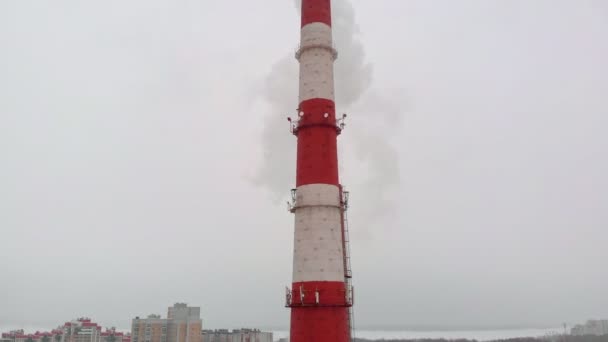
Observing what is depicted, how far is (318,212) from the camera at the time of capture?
81.0 ft

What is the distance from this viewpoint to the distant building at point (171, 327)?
4309 inches

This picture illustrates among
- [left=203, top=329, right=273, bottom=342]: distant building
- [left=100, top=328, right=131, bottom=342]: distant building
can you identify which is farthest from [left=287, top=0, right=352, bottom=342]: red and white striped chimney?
[left=203, top=329, right=273, bottom=342]: distant building

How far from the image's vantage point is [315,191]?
983 inches

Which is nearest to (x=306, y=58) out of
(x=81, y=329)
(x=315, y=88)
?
(x=315, y=88)

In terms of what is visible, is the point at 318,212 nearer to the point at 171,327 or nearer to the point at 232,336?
the point at 171,327

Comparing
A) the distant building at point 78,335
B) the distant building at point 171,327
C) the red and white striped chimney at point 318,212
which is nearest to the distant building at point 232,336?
the distant building at point 171,327

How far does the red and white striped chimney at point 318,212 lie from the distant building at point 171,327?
3713 inches

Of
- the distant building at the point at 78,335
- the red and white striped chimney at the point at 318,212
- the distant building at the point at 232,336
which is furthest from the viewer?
the distant building at the point at 232,336

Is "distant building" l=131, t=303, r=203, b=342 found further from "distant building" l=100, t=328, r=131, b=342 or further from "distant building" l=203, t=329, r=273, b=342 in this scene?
"distant building" l=203, t=329, r=273, b=342

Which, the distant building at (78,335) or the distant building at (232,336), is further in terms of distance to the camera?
the distant building at (232,336)

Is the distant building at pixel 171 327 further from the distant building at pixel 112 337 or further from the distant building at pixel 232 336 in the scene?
the distant building at pixel 232 336

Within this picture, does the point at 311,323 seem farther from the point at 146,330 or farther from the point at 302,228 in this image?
the point at 146,330

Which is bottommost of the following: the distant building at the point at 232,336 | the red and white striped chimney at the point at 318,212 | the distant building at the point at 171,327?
the distant building at the point at 232,336

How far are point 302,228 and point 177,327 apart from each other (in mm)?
96718
